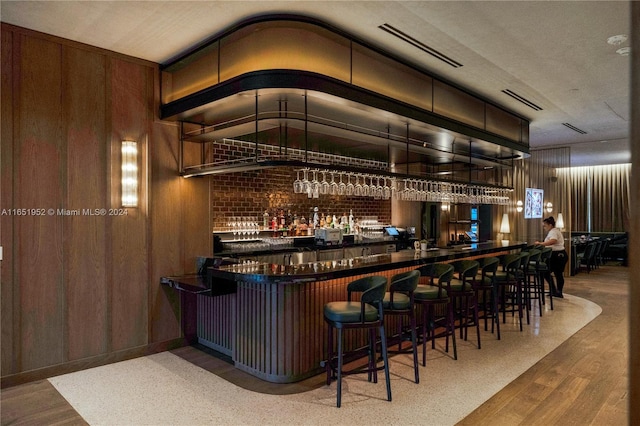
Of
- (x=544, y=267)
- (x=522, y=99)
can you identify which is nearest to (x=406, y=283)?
(x=522, y=99)

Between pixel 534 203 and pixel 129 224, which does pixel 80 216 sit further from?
pixel 534 203

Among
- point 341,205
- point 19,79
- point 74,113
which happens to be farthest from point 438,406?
point 341,205

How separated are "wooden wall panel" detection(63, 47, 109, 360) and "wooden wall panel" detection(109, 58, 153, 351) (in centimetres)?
10

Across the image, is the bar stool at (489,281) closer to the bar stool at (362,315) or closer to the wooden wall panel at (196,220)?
the bar stool at (362,315)

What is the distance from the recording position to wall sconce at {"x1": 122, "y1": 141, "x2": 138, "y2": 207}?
4.78m

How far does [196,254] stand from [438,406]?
341 centimetres

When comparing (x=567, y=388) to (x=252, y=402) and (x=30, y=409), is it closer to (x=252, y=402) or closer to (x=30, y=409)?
(x=252, y=402)

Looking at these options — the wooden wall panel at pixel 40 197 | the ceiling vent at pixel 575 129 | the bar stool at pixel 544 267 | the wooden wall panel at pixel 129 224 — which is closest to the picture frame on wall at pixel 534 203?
the ceiling vent at pixel 575 129

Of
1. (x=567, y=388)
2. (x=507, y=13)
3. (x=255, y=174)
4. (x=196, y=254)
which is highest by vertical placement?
(x=507, y=13)

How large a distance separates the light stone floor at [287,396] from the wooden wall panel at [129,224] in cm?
44

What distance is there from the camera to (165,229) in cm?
513

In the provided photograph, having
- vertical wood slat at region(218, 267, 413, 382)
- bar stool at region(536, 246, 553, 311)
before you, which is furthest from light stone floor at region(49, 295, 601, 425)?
bar stool at region(536, 246, 553, 311)

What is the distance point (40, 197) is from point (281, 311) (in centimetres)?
268

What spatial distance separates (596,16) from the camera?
3.89 meters
